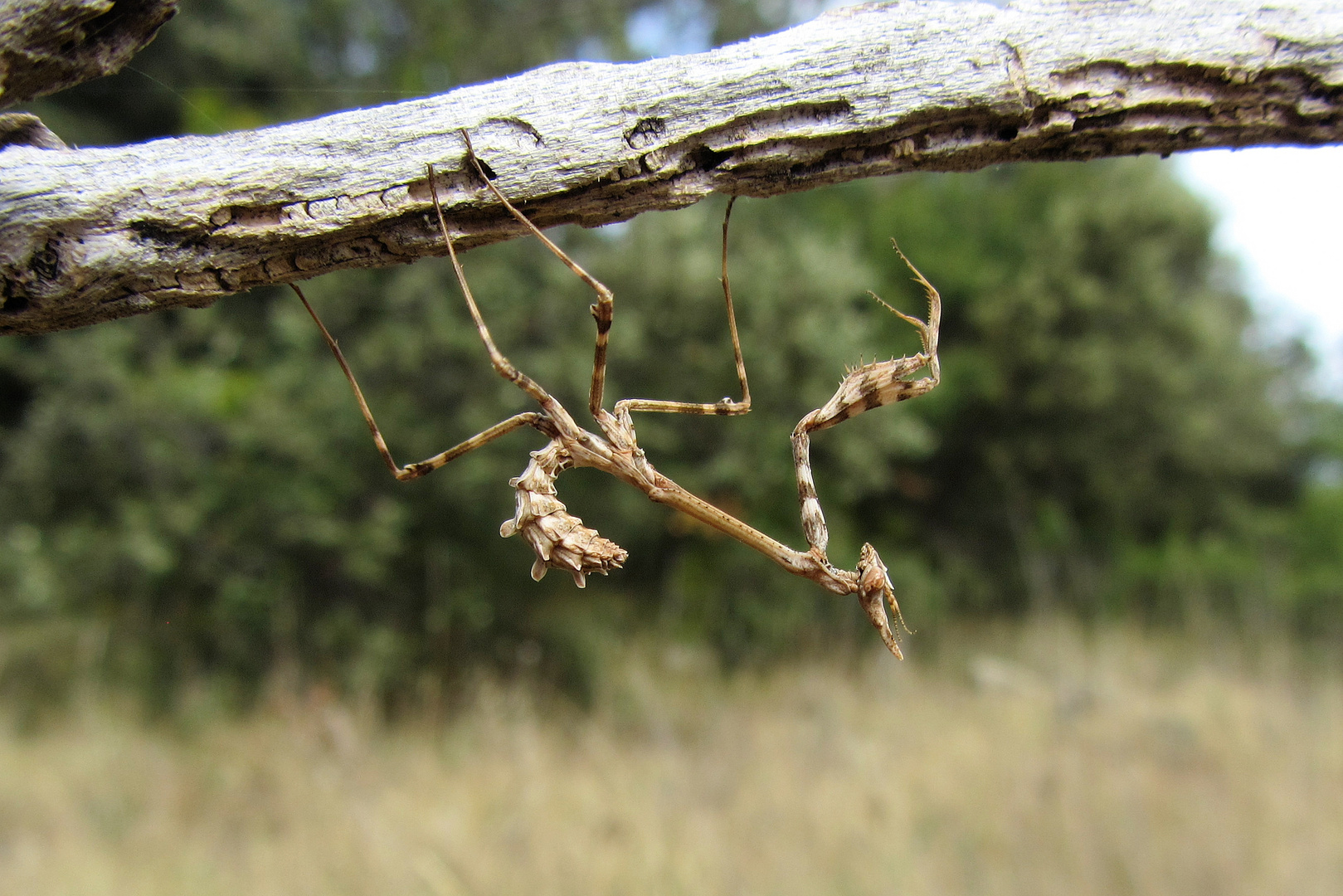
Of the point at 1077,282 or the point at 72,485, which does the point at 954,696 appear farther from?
the point at 72,485

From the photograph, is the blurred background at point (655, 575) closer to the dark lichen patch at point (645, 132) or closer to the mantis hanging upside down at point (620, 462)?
the mantis hanging upside down at point (620, 462)

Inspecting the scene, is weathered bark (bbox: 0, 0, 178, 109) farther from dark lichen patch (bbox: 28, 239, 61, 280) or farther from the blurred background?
the blurred background

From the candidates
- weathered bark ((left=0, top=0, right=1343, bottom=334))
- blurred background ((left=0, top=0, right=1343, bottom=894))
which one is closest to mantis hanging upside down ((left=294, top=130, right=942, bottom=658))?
weathered bark ((left=0, top=0, right=1343, bottom=334))

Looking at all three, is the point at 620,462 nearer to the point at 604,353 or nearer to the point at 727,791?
the point at 604,353

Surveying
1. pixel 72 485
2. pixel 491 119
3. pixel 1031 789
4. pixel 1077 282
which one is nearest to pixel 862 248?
pixel 1077 282

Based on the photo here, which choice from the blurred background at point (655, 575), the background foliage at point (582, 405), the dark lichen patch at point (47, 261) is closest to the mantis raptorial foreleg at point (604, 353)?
the dark lichen patch at point (47, 261)

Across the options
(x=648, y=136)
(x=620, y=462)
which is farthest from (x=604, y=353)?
(x=648, y=136)
